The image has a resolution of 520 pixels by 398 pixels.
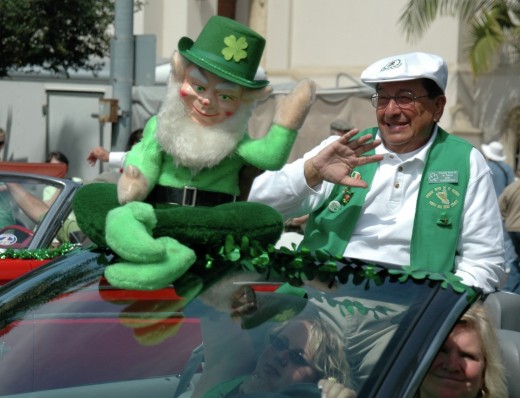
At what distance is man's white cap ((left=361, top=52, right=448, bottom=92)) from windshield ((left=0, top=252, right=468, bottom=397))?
1.00 m

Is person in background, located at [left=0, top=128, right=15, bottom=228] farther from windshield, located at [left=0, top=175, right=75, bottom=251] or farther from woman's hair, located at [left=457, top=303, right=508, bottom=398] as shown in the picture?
woman's hair, located at [left=457, top=303, right=508, bottom=398]

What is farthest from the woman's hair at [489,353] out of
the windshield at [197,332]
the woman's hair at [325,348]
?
the woman's hair at [325,348]

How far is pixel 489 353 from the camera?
3.10 m

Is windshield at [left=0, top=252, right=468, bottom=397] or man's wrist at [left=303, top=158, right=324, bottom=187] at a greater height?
man's wrist at [left=303, top=158, right=324, bottom=187]

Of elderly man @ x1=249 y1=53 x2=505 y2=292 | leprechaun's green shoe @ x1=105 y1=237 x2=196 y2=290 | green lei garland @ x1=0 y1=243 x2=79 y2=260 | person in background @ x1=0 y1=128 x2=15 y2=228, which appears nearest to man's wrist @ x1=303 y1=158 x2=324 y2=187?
elderly man @ x1=249 y1=53 x2=505 y2=292

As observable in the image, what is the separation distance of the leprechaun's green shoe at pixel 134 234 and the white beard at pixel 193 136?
52cm

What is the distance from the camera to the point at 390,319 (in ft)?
8.95

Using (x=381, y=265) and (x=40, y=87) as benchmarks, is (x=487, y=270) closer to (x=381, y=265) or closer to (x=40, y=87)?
(x=381, y=265)

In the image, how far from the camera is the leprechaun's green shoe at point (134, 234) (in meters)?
2.95

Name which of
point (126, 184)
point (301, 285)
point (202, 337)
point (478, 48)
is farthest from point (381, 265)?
point (478, 48)

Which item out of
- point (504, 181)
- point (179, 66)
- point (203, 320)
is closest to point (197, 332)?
point (203, 320)

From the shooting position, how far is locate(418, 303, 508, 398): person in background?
2.83 m

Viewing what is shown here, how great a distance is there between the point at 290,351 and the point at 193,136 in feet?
3.31

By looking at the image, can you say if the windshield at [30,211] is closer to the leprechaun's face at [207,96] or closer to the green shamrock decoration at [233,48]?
the leprechaun's face at [207,96]
